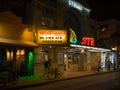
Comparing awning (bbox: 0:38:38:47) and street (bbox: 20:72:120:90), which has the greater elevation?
awning (bbox: 0:38:38:47)

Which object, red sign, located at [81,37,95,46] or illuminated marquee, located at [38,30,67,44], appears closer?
illuminated marquee, located at [38,30,67,44]

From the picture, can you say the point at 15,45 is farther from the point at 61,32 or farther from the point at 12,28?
the point at 61,32

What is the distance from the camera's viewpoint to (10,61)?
28125 millimetres

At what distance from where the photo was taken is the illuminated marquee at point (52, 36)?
1249 inches

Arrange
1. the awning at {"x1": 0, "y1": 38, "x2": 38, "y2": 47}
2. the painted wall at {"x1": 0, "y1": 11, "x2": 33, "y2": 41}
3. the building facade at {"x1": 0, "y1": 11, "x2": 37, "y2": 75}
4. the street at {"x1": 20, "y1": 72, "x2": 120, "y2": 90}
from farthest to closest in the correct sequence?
the painted wall at {"x1": 0, "y1": 11, "x2": 33, "y2": 41} < the building facade at {"x1": 0, "y1": 11, "x2": 37, "y2": 75} < the awning at {"x1": 0, "y1": 38, "x2": 38, "y2": 47} < the street at {"x1": 20, "y1": 72, "x2": 120, "y2": 90}

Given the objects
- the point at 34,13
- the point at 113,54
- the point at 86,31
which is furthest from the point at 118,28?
the point at 34,13

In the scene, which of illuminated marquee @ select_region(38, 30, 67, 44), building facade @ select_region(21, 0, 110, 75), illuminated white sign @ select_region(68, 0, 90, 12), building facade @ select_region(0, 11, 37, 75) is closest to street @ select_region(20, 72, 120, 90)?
building facade @ select_region(0, 11, 37, 75)

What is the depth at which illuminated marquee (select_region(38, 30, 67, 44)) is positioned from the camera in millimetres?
31719

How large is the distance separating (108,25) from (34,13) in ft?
112

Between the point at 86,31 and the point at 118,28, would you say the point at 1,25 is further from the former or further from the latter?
the point at 118,28

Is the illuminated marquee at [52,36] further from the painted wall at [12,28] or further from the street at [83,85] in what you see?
the street at [83,85]

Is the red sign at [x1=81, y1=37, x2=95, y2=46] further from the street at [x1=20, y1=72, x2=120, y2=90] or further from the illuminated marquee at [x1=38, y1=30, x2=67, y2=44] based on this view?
the street at [x1=20, y1=72, x2=120, y2=90]

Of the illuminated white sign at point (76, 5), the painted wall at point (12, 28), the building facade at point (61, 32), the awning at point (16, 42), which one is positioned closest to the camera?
the awning at point (16, 42)

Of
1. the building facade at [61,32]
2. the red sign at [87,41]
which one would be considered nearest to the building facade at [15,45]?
the building facade at [61,32]
